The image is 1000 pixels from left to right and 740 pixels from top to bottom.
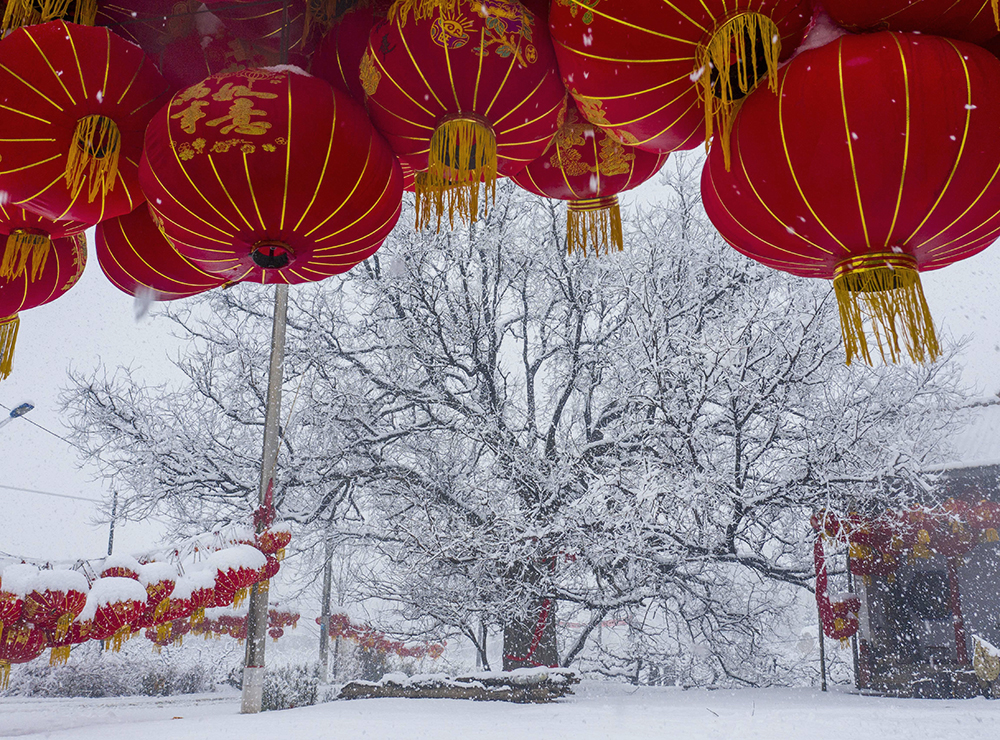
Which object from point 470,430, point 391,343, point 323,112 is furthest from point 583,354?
point 323,112

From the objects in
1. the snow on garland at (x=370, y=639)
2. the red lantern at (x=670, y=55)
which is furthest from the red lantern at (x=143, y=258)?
the snow on garland at (x=370, y=639)

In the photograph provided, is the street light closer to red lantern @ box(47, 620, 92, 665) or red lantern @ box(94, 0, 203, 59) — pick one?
red lantern @ box(47, 620, 92, 665)

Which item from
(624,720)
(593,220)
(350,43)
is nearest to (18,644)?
(624,720)

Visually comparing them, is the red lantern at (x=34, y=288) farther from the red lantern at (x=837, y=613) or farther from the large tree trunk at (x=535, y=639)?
the red lantern at (x=837, y=613)

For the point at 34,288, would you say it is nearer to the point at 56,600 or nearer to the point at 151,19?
the point at 151,19

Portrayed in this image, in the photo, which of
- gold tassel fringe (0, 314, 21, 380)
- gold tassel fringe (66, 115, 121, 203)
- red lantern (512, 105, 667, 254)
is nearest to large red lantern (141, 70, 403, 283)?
gold tassel fringe (66, 115, 121, 203)

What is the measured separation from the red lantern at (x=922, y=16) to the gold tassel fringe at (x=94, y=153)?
2307 mm

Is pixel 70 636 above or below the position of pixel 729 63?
below

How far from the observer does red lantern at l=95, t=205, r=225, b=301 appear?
293 centimetres

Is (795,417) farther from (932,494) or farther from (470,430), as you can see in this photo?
(470,430)

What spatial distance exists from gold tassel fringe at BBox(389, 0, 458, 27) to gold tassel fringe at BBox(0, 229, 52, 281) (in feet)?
5.64

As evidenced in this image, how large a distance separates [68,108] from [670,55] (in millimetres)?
2024

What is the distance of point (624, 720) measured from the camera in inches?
259

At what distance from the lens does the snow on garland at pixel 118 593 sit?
543cm
